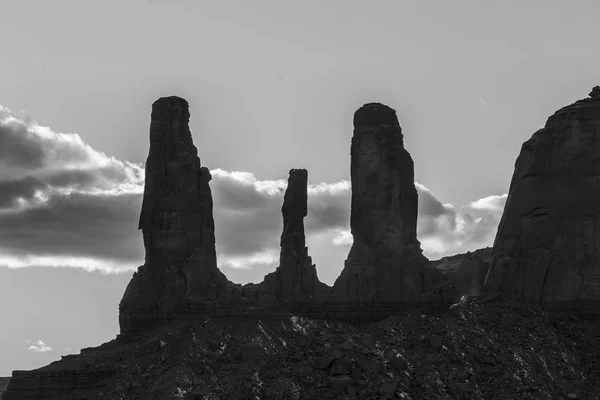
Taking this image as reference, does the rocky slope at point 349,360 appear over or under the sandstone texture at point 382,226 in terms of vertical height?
under

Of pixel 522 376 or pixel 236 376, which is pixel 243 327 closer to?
pixel 236 376

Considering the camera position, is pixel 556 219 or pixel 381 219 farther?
pixel 556 219

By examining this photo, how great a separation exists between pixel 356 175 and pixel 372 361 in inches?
700

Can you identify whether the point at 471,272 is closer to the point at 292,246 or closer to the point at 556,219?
the point at 556,219

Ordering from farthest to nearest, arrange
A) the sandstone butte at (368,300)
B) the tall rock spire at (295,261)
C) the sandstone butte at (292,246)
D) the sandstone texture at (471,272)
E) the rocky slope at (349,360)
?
the sandstone texture at (471,272) < the tall rock spire at (295,261) < the sandstone butte at (292,246) < the sandstone butte at (368,300) < the rocky slope at (349,360)

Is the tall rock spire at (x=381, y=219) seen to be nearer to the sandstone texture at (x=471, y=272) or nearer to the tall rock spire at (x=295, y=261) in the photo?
the tall rock spire at (x=295, y=261)

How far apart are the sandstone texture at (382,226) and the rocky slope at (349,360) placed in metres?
2.42

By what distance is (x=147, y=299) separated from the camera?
111875mm

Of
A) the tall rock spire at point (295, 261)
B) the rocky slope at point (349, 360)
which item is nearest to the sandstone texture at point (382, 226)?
the tall rock spire at point (295, 261)

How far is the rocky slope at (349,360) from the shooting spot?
3912 inches

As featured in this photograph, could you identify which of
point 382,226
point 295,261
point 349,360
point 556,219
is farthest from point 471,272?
point 349,360

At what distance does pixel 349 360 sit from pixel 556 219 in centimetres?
2220

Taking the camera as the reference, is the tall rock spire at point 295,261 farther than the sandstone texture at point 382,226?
No

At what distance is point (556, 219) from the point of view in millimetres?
116188
